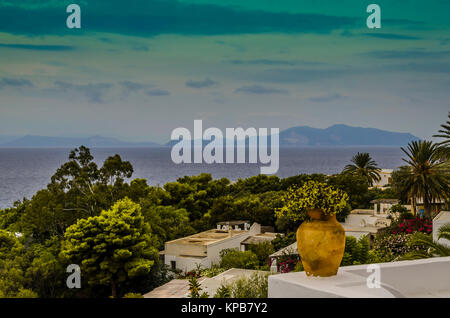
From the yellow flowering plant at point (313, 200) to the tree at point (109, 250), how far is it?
1431 cm

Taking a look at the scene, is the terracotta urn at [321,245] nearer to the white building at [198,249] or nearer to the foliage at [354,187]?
the white building at [198,249]

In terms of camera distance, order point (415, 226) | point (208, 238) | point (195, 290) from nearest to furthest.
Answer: point (195, 290), point (415, 226), point (208, 238)

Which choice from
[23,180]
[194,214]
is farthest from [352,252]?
[23,180]

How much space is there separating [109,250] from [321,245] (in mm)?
15275

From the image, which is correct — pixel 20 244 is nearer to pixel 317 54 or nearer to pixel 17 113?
pixel 17 113

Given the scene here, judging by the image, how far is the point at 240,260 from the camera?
1791cm

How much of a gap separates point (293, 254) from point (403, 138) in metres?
125

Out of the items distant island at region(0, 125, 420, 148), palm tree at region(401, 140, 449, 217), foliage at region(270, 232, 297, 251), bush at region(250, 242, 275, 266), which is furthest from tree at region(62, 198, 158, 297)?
distant island at region(0, 125, 420, 148)

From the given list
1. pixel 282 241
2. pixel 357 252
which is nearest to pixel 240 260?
pixel 282 241

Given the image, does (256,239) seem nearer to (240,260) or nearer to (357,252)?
(240,260)

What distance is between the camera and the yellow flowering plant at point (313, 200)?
365 cm

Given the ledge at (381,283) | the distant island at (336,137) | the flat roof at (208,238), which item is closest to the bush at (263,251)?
the flat roof at (208,238)

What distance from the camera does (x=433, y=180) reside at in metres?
18.7

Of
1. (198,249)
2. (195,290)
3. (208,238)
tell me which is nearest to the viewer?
(195,290)
